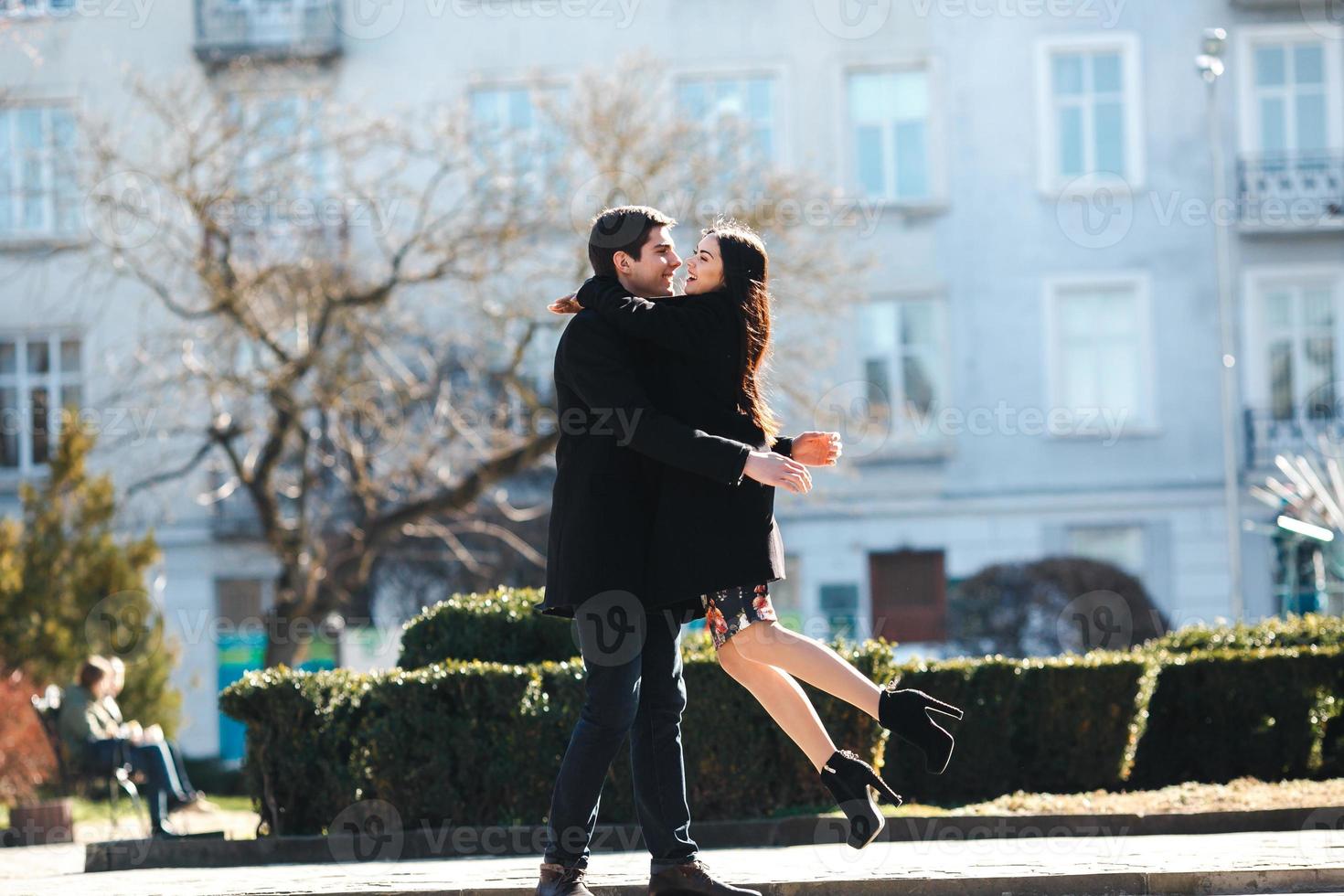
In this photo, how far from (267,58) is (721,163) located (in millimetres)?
6775

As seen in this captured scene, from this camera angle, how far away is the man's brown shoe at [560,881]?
5.75 meters

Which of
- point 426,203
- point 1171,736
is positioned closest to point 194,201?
point 426,203

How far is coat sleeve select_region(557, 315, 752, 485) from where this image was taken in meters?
5.69

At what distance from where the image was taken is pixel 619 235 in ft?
20.0

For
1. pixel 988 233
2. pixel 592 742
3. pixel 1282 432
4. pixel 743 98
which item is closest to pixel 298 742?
pixel 592 742

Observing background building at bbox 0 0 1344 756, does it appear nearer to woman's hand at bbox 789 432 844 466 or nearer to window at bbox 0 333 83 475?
window at bbox 0 333 83 475

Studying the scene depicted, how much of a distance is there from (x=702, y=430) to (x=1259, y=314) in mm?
21534

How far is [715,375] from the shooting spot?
602cm

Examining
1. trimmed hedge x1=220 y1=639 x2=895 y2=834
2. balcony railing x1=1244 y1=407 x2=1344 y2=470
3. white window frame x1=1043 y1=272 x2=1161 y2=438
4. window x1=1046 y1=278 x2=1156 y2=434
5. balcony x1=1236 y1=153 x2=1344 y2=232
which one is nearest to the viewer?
trimmed hedge x1=220 y1=639 x2=895 y2=834

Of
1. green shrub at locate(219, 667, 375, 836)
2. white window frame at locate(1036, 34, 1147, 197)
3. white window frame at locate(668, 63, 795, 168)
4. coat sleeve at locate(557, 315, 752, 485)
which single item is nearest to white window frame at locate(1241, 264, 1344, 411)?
white window frame at locate(1036, 34, 1147, 197)

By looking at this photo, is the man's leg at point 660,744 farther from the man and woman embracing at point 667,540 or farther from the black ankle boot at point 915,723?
the black ankle boot at point 915,723

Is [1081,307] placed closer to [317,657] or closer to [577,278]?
[577,278]

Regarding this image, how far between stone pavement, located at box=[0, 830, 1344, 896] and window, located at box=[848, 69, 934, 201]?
18.7 meters

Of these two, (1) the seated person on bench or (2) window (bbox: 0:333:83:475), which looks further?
(2) window (bbox: 0:333:83:475)
